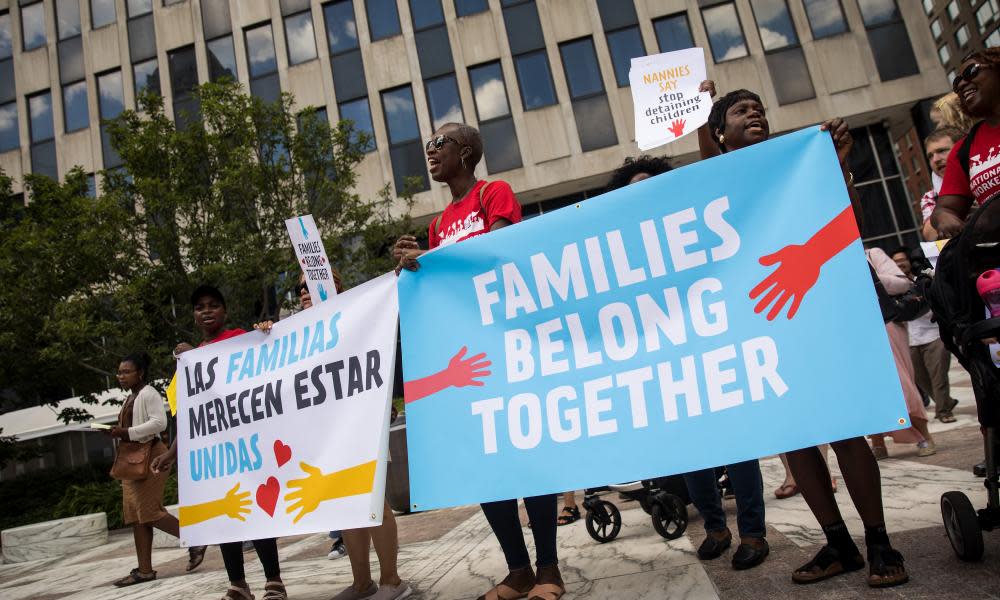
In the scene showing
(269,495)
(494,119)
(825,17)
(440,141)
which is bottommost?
(269,495)

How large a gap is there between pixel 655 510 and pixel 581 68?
52.4ft

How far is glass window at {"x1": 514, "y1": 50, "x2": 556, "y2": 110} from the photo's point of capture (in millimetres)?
17562

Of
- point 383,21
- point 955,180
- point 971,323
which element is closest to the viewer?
point 971,323

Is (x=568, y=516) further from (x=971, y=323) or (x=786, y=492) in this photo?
(x=971, y=323)

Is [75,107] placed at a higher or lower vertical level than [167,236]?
higher

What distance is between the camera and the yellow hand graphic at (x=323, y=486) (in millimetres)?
2740

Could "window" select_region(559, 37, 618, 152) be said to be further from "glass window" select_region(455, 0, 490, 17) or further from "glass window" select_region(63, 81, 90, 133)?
"glass window" select_region(63, 81, 90, 133)

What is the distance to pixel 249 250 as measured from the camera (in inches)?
418

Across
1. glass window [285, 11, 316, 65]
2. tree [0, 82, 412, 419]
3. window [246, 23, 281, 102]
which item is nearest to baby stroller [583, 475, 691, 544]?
tree [0, 82, 412, 419]

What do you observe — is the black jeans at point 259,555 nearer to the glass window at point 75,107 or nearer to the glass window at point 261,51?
the glass window at point 261,51

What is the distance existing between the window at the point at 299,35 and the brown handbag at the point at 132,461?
51.6ft

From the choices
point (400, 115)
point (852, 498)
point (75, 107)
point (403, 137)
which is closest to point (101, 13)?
point (75, 107)

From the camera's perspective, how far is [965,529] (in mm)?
2197

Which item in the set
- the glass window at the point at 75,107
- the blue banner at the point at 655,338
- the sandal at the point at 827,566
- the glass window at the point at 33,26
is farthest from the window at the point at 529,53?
the sandal at the point at 827,566
